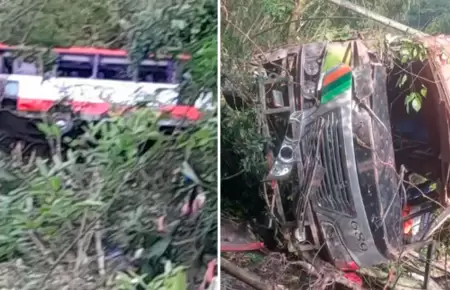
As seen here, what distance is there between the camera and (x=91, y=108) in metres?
1.12

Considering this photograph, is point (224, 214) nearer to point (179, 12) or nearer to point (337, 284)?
point (337, 284)

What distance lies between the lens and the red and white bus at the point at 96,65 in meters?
1.10

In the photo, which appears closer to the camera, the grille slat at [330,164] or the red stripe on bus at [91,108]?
the red stripe on bus at [91,108]

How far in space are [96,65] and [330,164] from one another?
1.62ft

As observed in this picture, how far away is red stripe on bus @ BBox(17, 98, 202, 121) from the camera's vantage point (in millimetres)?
1100

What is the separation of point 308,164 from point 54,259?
1.70 ft

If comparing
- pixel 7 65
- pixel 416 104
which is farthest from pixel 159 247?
pixel 416 104

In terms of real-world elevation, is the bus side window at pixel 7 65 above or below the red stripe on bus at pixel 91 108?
above

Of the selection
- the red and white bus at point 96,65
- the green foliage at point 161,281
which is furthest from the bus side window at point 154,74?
the green foliage at point 161,281

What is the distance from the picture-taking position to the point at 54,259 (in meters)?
1.10

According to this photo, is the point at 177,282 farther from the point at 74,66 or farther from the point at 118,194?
the point at 74,66

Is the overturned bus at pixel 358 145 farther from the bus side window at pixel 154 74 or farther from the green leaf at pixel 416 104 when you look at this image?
the bus side window at pixel 154 74

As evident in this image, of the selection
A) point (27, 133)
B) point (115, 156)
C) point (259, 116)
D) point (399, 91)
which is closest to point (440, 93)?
point (399, 91)

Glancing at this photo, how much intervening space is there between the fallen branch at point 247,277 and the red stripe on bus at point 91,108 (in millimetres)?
299
